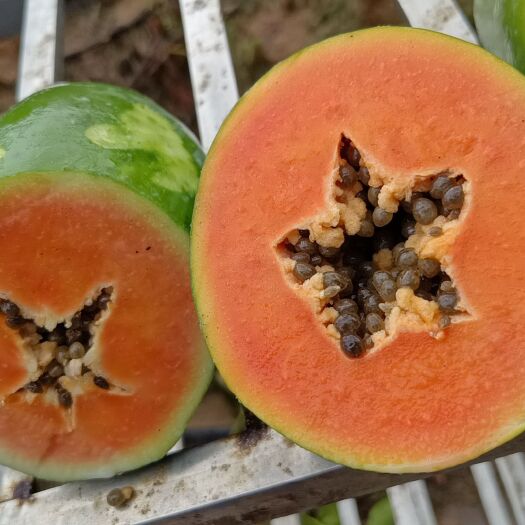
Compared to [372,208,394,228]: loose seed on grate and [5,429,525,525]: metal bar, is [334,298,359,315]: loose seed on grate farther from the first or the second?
[5,429,525,525]: metal bar

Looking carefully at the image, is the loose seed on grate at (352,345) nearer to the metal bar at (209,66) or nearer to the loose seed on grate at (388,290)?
the loose seed on grate at (388,290)

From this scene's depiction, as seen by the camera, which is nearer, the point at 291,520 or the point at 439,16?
the point at 439,16

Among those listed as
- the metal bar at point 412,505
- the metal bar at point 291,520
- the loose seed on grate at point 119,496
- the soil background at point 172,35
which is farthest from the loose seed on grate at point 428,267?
the soil background at point 172,35

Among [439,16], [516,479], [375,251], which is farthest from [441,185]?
[516,479]

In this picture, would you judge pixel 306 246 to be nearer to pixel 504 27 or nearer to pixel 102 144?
pixel 102 144

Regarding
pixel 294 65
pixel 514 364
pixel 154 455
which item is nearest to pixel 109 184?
pixel 294 65

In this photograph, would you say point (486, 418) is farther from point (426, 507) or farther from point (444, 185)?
point (426, 507)
